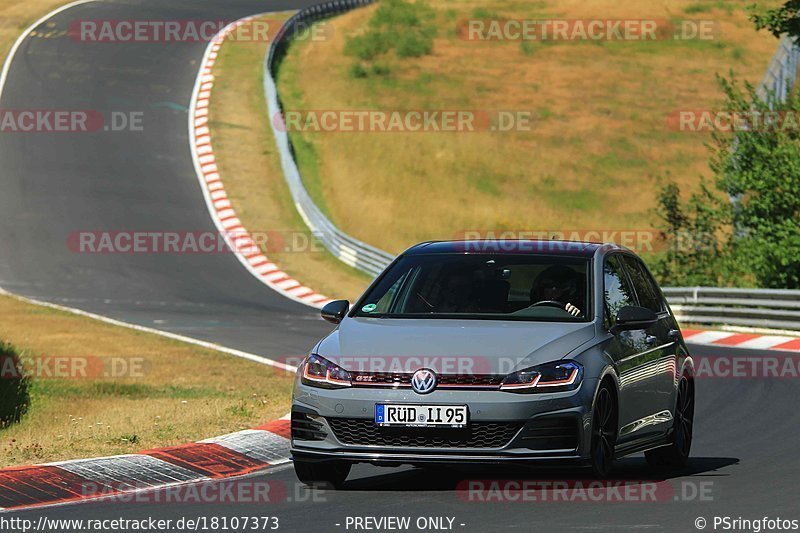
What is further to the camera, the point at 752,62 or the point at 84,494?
the point at 752,62

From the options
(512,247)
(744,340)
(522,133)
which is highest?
(512,247)

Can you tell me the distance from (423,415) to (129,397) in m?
8.30

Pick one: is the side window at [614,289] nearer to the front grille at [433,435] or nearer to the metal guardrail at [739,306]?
the front grille at [433,435]

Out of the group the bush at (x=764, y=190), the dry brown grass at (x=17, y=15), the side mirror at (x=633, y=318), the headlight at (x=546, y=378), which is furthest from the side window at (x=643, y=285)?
the dry brown grass at (x=17, y=15)

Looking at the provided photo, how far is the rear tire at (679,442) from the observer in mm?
11250

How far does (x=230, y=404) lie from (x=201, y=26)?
147 feet

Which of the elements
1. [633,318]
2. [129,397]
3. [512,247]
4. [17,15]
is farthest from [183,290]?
[17,15]

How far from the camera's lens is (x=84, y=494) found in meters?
9.86

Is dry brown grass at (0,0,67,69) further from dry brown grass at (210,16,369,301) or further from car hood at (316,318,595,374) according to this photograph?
car hood at (316,318,595,374)

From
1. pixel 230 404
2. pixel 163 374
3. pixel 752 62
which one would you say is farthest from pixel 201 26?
pixel 230 404

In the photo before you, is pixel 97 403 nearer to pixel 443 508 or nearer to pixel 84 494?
pixel 84 494

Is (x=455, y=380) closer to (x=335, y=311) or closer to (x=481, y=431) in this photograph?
(x=481, y=431)

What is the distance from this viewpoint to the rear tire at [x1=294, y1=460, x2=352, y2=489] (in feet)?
32.3

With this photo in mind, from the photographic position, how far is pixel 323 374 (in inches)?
380
